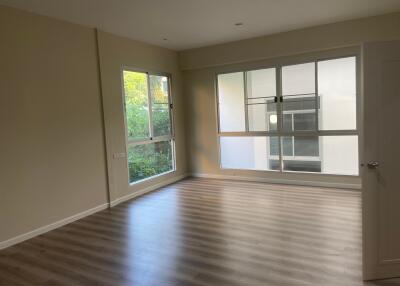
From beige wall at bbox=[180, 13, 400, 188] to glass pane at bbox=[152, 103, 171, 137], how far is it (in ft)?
2.05

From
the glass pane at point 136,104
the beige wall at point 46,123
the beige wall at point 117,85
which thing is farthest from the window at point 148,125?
the beige wall at point 46,123

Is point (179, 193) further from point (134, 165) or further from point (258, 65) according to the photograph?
point (258, 65)

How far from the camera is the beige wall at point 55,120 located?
3.79 metres

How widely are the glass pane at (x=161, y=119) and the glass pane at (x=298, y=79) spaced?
2403 mm

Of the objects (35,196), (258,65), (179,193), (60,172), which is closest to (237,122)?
(258,65)

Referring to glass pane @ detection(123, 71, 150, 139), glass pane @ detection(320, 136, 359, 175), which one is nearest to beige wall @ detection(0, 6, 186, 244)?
glass pane @ detection(123, 71, 150, 139)

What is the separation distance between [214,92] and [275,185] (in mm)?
2297

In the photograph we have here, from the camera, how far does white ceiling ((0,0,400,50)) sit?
395 cm

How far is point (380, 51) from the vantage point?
95.4 inches

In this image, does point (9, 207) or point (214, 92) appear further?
point (214, 92)

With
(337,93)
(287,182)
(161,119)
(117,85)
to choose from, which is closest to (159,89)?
(161,119)

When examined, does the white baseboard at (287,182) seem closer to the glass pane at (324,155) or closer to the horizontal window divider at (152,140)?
the glass pane at (324,155)

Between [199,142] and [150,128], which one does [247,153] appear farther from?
[150,128]

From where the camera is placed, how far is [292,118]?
595 cm
